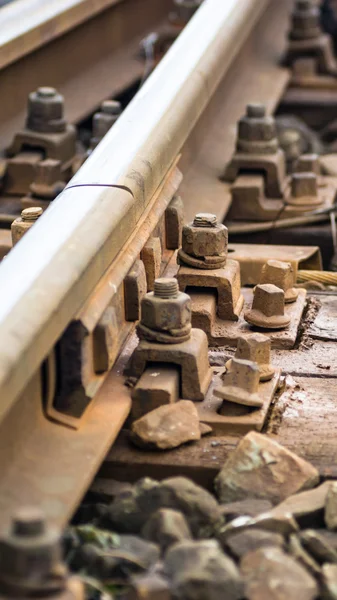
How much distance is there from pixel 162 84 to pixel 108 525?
2432mm

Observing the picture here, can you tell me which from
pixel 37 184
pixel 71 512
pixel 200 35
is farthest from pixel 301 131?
pixel 71 512

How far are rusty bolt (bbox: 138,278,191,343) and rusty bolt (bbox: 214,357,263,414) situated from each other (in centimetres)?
14

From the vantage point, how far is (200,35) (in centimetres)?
561

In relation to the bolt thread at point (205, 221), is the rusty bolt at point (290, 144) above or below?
below

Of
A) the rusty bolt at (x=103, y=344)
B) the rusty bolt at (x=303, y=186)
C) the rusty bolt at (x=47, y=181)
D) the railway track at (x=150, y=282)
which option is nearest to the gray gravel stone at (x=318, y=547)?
the railway track at (x=150, y=282)

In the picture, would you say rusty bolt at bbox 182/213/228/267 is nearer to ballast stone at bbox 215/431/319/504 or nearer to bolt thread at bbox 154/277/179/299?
bolt thread at bbox 154/277/179/299

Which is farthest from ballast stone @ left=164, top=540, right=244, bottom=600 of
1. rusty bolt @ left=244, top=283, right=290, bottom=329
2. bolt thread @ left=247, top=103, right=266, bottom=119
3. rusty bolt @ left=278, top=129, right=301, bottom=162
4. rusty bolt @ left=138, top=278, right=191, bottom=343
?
rusty bolt @ left=278, top=129, right=301, bottom=162

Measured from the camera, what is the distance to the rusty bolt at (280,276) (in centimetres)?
390

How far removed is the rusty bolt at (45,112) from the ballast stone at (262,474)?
2.85 metres

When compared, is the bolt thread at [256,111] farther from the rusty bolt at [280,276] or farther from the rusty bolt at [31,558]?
the rusty bolt at [31,558]

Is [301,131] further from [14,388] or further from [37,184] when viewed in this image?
[14,388]

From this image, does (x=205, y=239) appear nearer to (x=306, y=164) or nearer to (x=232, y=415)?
(x=232, y=415)

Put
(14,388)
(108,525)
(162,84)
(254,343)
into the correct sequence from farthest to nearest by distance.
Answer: (162,84) < (254,343) < (108,525) < (14,388)

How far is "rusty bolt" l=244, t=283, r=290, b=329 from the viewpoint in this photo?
3.71 meters
